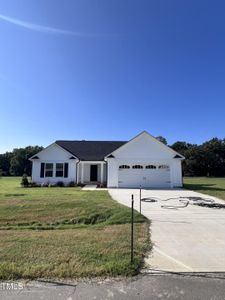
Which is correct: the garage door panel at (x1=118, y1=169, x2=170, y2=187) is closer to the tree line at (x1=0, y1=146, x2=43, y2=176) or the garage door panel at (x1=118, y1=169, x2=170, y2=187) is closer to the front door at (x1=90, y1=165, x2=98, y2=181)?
the front door at (x1=90, y1=165, x2=98, y2=181)

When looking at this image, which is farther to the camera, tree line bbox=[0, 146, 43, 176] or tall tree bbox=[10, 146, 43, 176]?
tall tree bbox=[10, 146, 43, 176]

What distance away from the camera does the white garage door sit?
23.9 meters

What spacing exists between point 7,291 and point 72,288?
97 cm

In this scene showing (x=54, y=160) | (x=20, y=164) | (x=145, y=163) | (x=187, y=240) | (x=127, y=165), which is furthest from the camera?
(x=20, y=164)

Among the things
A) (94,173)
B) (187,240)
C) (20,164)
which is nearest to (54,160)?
(94,173)

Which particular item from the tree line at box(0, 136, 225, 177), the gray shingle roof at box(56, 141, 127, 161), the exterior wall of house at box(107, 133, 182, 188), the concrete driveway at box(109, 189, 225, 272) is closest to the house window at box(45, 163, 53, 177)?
the gray shingle roof at box(56, 141, 127, 161)

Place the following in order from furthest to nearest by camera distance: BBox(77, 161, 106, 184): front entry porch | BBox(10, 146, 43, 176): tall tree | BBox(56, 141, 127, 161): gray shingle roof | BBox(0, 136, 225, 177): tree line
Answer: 1. BBox(10, 146, 43, 176): tall tree
2. BBox(0, 136, 225, 177): tree line
3. BBox(56, 141, 127, 161): gray shingle roof
4. BBox(77, 161, 106, 184): front entry porch

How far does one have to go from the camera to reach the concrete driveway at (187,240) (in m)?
4.91

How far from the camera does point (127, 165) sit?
24297 millimetres

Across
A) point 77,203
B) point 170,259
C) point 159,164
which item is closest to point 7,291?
point 170,259

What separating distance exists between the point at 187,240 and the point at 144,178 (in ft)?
57.4

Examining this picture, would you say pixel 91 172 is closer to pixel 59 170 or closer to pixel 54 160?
pixel 59 170

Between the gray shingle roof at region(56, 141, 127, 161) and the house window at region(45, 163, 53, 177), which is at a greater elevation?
the gray shingle roof at region(56, 141, 127, 161)

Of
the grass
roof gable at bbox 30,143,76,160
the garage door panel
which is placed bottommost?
the grass
